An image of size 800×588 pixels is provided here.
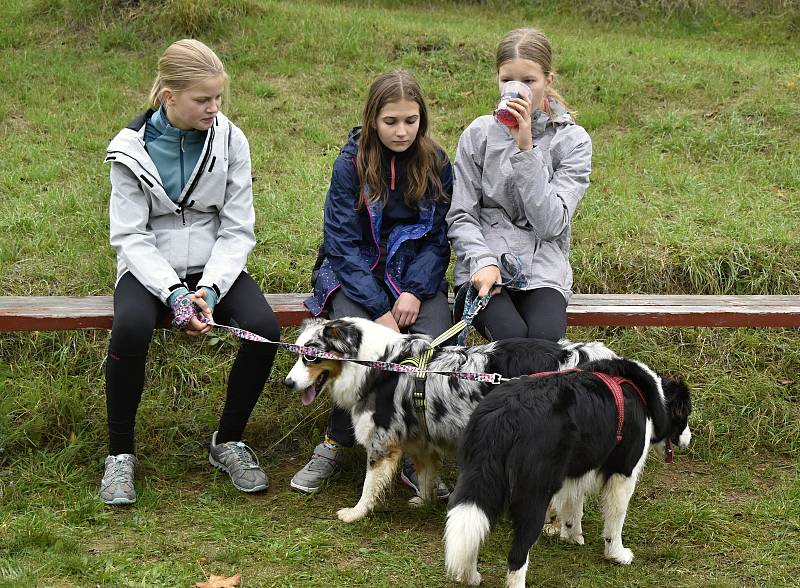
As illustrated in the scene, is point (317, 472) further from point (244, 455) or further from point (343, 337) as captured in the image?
point (343, 337)

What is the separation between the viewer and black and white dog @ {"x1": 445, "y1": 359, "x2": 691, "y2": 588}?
10.00ft

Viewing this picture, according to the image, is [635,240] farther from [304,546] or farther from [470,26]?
[470,26]

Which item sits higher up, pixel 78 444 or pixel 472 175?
pixel 472 175

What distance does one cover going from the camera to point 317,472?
4215mm

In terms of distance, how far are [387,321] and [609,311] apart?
1115mm

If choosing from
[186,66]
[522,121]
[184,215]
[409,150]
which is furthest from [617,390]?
[186,66]

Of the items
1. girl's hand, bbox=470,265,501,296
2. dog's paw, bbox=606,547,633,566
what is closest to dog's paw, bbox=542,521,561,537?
dog's paw, bbox=606,547,633,566

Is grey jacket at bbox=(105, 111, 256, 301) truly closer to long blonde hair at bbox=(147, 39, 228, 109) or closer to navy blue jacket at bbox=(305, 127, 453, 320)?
long blonde hair at bbox=(147, 39, 228, 109)

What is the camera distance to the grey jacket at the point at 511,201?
13.8 ft

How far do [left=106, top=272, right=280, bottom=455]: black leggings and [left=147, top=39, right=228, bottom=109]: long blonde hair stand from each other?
840mm

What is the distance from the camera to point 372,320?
13.6 ft

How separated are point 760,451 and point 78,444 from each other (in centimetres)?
335

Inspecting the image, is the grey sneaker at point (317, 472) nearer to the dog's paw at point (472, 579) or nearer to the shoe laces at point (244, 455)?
the shoe laces at point (244, 455)

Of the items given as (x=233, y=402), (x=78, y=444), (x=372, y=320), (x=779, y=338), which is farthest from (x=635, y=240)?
(x=78, y=444)
